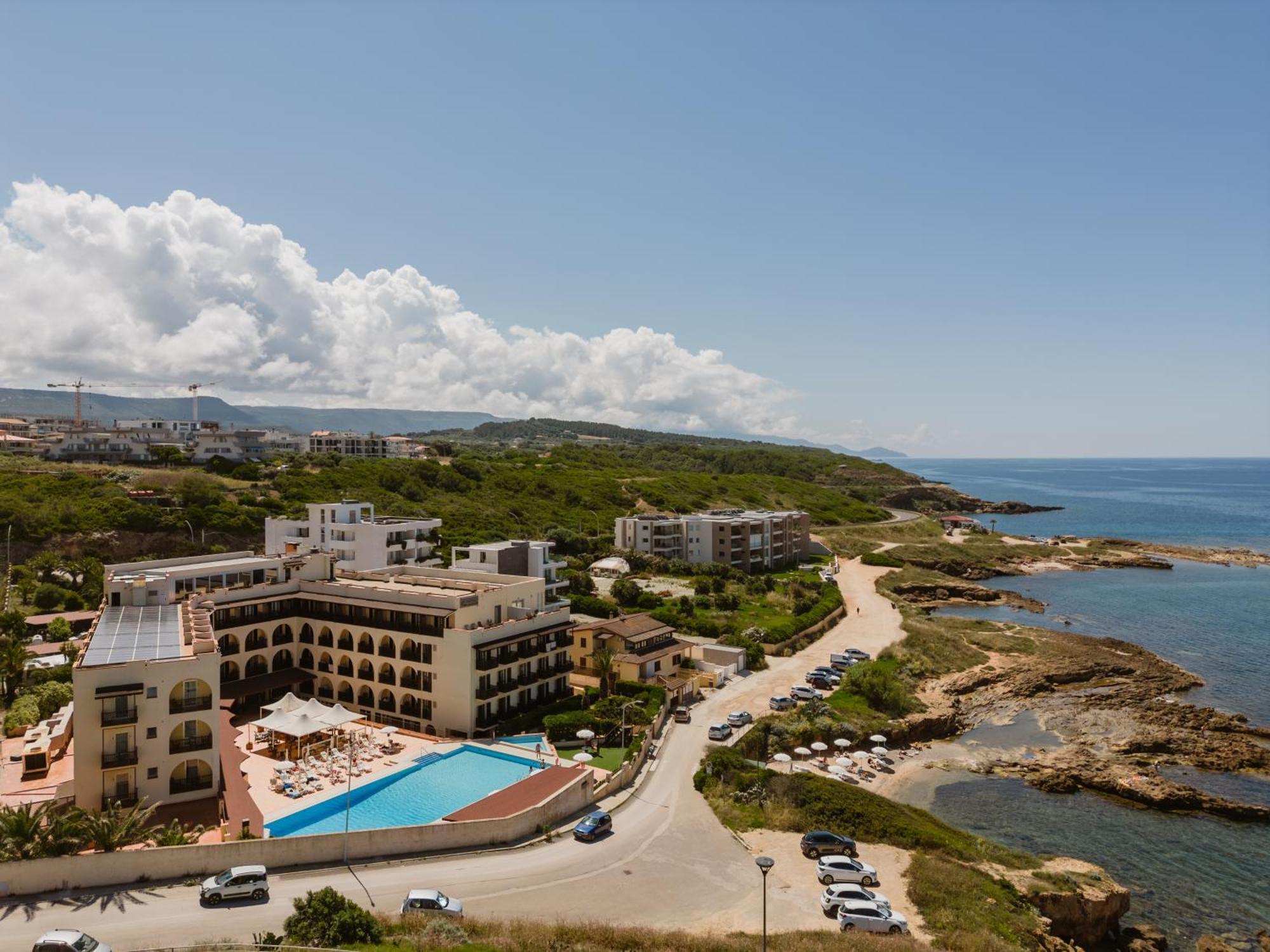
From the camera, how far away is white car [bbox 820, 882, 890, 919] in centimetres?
2716

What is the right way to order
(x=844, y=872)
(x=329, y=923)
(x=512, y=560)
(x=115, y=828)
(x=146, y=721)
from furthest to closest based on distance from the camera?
(x=512, y=560)
(x=146, y=721)
(x=844, y=872)
(x=115, y=828)
(x=329, y=923)

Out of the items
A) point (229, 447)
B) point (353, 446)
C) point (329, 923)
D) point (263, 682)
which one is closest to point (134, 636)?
point (263, 682)

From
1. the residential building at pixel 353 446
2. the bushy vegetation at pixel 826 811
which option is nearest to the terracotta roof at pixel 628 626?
the bushy vegetation at pixel 826 811

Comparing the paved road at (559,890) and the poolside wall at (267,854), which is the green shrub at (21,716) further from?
the paved road at (559,890)

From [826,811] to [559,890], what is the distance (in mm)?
14400

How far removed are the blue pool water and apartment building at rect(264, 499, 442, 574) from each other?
82.4 feet

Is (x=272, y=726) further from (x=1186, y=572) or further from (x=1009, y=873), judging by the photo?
(x=1186, y=572)

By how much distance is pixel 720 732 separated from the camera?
147 feet

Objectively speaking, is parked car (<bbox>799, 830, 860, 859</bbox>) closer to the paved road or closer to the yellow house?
the paved road

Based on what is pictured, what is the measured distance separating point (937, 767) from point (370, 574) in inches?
1516

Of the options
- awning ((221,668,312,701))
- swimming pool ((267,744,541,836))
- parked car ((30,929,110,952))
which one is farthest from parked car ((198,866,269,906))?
awning ((221,668,312,701))

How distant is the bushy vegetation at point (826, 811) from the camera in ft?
111

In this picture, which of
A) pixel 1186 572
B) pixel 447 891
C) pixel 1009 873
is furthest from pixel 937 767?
pixel 1186 572

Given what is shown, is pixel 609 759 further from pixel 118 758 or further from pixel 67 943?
pixel 67 943
